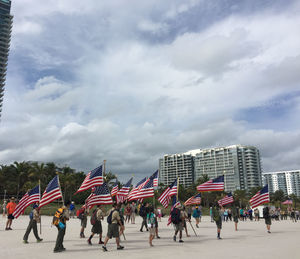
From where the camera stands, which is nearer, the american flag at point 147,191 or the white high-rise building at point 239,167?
the american flag at point 147,191

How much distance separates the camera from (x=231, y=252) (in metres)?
9.44

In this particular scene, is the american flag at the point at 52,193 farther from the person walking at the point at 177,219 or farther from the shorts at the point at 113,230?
the person walking at the point at 177,219

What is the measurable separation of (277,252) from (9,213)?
1412cm

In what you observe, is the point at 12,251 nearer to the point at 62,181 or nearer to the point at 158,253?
the point at 158,253

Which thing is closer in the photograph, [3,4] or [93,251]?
[93,251]

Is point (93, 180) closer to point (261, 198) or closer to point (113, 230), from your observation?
point (113, 230)

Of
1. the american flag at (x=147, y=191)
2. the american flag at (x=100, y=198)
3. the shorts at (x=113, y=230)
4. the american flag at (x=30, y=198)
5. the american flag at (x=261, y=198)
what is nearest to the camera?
the shorts at (x=113, y=230)

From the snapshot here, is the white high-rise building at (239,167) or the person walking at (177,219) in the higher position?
the white high-rise building at (239,167)

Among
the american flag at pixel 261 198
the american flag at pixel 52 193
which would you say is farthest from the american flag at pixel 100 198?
the american flag at pixel 261 198

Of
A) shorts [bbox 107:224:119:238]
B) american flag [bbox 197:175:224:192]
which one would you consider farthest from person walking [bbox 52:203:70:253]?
american flag [bbox 197:175:224:192]

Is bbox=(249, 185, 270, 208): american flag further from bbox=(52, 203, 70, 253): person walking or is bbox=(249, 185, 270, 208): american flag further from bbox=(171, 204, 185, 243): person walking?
bbox=(52, 203, 70, 253): person walking

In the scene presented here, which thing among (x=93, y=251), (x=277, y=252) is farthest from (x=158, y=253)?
(x=277, y=252)

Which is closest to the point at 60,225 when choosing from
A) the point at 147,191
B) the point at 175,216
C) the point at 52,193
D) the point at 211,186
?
the point at 52,193

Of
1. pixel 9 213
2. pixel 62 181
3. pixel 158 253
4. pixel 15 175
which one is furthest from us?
pixel 15 175
